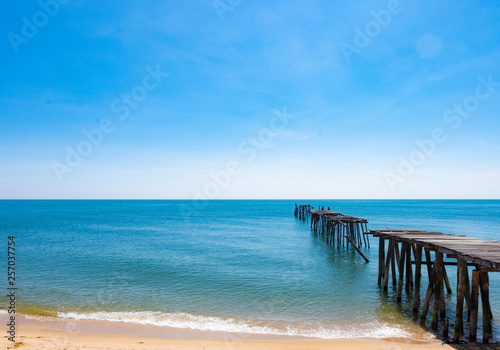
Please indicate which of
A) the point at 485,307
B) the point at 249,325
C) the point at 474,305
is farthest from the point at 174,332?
the point at 485,307

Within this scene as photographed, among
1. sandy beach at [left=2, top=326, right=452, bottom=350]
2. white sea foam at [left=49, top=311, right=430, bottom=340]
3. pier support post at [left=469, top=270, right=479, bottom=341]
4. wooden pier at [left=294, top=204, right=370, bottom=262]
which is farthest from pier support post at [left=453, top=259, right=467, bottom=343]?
wooden pier at [left=294, top=204, right=370, bottom=262]

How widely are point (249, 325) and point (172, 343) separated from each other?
9.61 ft

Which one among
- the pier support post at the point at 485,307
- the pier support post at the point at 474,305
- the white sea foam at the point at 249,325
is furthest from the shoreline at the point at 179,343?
the pier support post at the point at 485,307

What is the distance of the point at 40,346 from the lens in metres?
9.05

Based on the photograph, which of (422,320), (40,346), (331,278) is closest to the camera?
(40,346)

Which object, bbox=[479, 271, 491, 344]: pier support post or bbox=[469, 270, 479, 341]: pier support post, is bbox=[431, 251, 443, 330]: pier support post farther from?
bbox=[469, 270, 479, 341]: pier support post

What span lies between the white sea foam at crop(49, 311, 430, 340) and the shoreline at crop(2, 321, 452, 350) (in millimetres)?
500

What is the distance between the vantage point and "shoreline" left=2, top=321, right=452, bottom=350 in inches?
364

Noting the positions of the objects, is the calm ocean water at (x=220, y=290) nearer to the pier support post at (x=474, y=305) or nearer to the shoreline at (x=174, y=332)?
the shoreline at (x=174, y=332)

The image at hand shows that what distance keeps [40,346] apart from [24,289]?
8602 millimetres

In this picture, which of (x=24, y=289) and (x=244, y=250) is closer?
(x=24, y=289)

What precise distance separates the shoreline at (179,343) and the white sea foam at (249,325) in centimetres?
50

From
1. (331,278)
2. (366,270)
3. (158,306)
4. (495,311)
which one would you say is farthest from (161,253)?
(495,311)

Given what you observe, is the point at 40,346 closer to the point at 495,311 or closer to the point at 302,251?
the point at 495,311
